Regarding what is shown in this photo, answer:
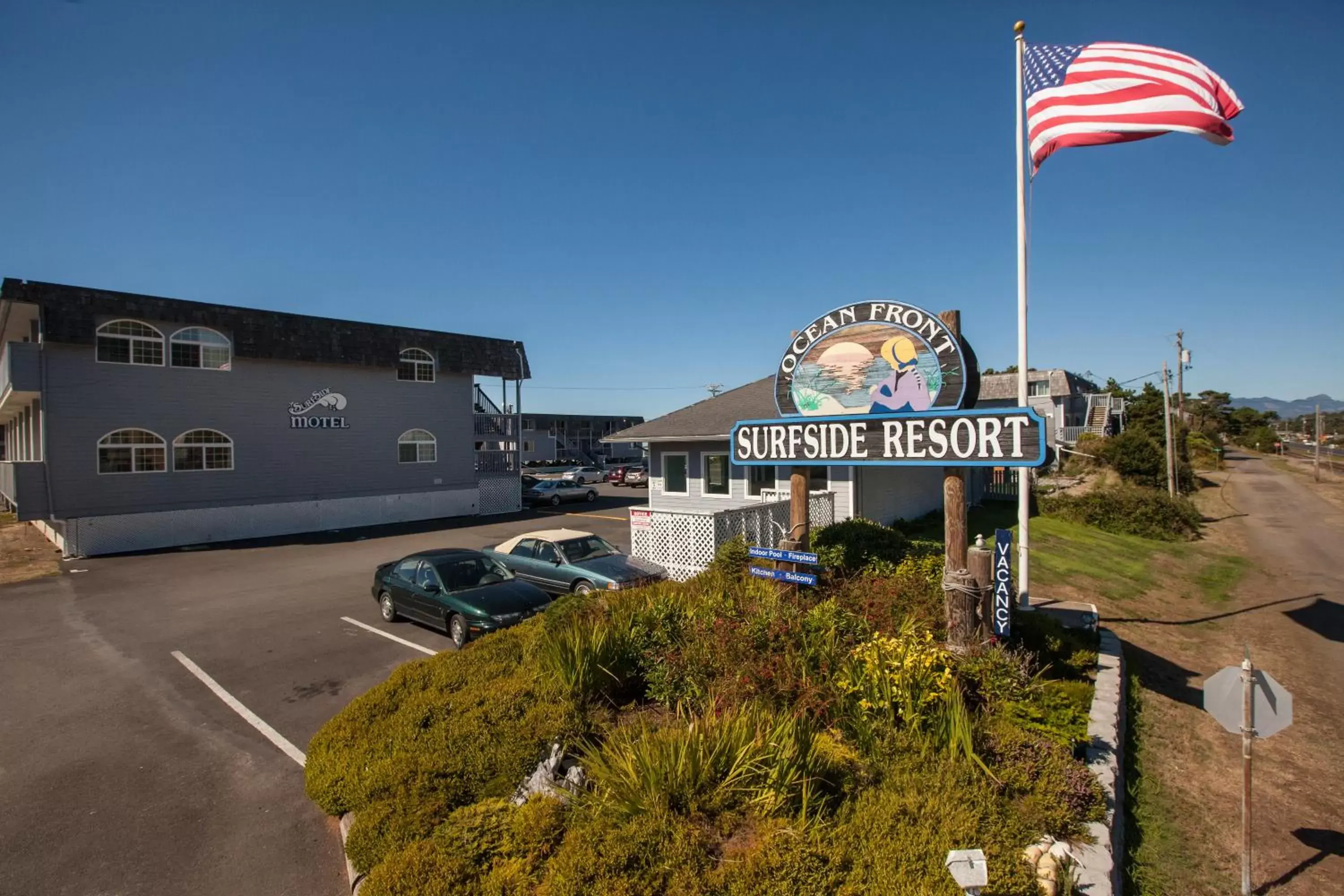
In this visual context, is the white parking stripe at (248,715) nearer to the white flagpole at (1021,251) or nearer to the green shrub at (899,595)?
the green shrub at (899,595)

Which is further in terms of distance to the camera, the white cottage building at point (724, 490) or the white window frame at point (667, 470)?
the white window frame at point (667, 470)

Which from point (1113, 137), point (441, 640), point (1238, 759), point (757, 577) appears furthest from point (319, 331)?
point (1238, 759)

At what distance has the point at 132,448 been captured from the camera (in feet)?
72.1

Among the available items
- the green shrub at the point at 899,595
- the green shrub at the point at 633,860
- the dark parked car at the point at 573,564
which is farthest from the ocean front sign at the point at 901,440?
the green shrub at the point at 633,860

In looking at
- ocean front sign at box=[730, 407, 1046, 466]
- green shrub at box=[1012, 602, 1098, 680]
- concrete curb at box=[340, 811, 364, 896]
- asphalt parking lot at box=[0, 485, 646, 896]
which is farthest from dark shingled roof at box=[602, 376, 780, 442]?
concrete curb at box=[340, 811, 364, 896]

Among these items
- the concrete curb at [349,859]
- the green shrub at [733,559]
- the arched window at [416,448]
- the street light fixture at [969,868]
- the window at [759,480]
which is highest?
the arched window at [416,448]

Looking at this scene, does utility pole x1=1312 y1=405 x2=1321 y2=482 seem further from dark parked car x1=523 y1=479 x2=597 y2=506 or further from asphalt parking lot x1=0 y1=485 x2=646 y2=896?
asphalt parking lot x1=0 y1=485 x2=646 y2=896

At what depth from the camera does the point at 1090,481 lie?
34969 mm

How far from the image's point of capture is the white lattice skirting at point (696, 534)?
14.6m

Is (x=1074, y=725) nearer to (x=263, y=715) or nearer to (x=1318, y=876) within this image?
(x=1318, y=876)

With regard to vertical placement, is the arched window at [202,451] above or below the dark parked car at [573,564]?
above

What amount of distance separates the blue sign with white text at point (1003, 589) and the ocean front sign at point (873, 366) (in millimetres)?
1884

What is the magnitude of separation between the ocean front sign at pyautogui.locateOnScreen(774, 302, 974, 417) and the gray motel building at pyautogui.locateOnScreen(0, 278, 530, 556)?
22964 millimetres

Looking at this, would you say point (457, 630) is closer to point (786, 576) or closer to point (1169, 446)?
point (786, 576)
